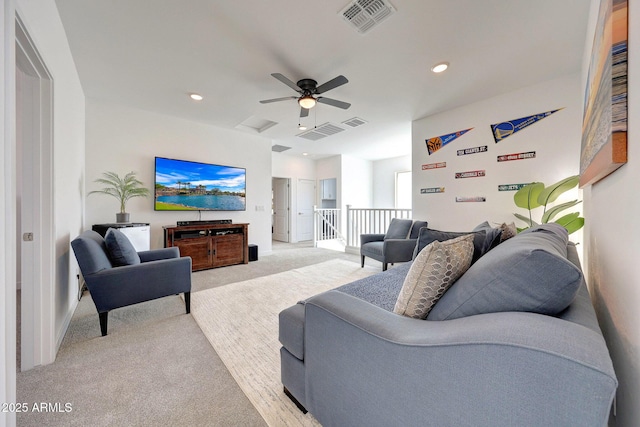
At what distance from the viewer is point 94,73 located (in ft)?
8.99

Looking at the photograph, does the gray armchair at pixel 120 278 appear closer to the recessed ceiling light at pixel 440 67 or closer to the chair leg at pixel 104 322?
the chair leg at pixel 104 322

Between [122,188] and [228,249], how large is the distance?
67.2 inches

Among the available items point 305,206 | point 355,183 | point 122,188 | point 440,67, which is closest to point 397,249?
point 440,67

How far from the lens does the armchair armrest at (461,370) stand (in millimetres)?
483

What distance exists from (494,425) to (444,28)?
8.57 feet

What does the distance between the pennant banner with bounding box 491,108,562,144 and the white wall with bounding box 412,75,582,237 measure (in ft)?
0.16

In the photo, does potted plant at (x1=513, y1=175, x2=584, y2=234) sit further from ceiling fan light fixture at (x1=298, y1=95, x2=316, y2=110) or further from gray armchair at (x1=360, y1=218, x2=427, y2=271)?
ceiling fan light fixture at (x1=298, y1=95, x2=316, y2=110)

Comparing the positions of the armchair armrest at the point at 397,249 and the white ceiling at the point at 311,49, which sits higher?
the white ceiling at the point at 311,49

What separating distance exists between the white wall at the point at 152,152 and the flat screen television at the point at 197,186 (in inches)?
5.3

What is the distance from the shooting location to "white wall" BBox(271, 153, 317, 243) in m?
6.70

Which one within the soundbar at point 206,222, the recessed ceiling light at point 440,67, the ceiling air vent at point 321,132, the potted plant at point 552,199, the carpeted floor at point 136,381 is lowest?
the carpeted floor at point 136,381

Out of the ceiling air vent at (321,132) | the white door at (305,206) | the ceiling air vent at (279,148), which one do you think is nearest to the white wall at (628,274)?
the ceiling air vent at (321,132)

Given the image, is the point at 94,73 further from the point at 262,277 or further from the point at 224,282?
the point at 262,277

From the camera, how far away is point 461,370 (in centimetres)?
61
